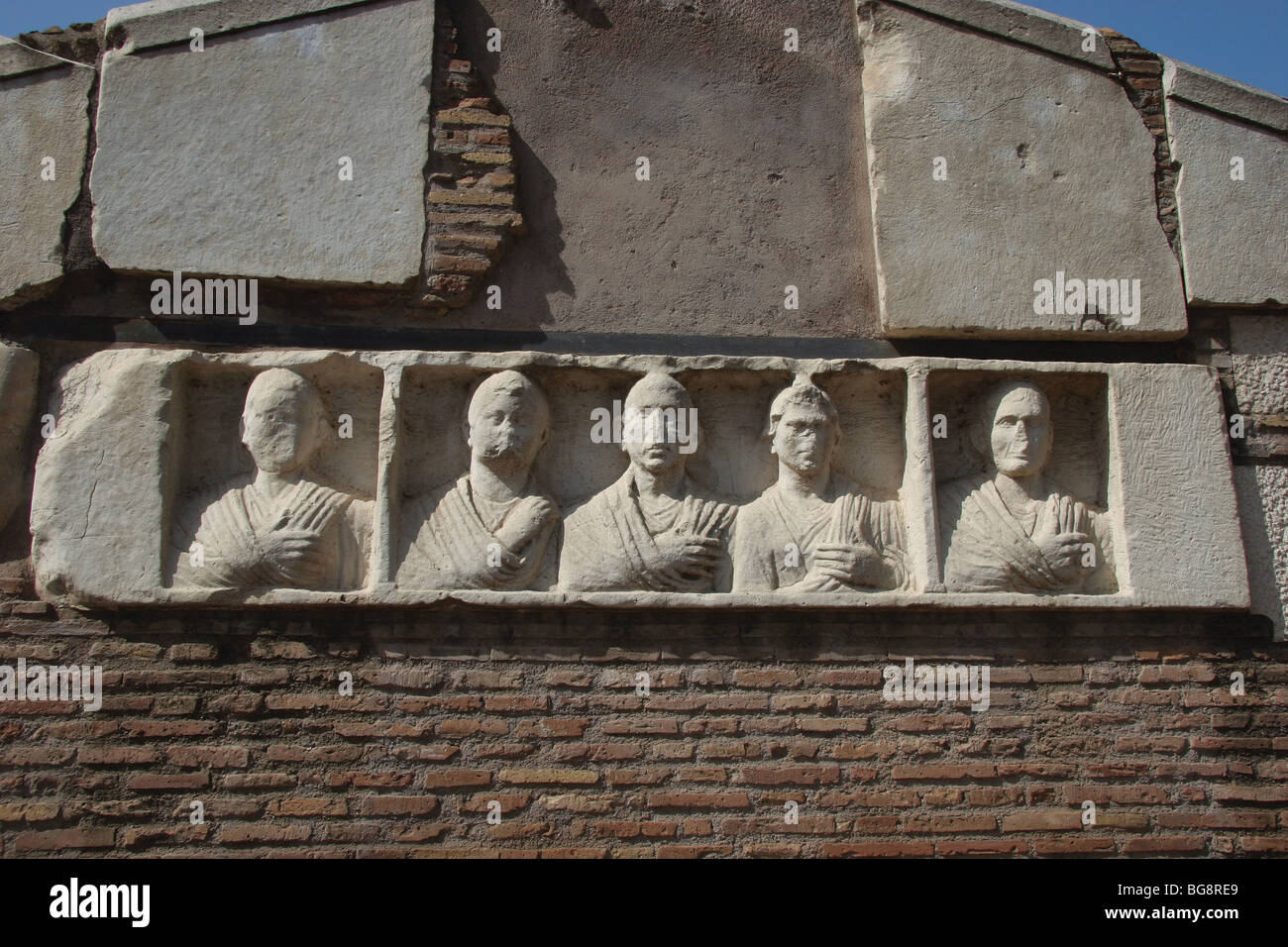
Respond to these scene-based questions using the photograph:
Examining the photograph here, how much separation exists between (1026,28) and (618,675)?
3361 millimetres

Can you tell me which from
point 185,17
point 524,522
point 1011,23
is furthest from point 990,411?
point 185,17

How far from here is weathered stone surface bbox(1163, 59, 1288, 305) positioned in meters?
4.87

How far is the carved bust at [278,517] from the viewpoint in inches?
168

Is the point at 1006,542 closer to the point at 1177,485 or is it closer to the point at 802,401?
the point at 1177,485

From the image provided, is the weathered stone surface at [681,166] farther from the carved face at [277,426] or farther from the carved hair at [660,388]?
the carved face at [277,426]

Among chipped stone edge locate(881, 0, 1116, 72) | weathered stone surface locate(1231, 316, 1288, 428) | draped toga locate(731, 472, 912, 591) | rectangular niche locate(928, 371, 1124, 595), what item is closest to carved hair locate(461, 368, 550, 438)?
draped toga locate(731, 472, 912, 591)

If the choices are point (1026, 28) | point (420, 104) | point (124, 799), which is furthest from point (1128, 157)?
point (124, 799)

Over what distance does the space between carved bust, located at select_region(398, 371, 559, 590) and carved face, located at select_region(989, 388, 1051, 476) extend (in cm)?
179

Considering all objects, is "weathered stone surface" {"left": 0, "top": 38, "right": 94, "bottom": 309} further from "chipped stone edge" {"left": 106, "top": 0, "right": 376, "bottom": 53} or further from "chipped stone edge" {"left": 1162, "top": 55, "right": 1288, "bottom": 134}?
"chipped stone edge" {"left": 1162, "top": 55, "right": 1288, "bottom": 134}

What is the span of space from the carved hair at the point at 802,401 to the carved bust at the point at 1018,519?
0.56 metres

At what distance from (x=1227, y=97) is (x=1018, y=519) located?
2.19m

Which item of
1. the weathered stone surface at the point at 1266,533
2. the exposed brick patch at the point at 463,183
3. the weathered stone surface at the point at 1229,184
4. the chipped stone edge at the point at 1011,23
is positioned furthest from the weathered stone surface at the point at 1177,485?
the exposed brick patch at the point at 463,183

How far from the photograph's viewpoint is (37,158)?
469cm

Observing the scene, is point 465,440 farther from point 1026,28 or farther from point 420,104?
point 1026,28
